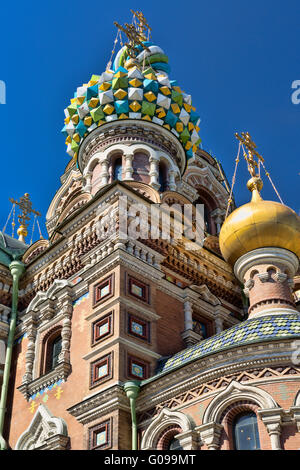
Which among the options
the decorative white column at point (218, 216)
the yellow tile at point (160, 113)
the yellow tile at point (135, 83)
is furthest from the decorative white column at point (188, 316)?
the decorative white column at point (218, 216)

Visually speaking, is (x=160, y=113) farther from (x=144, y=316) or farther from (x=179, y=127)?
(x=144, y=316)

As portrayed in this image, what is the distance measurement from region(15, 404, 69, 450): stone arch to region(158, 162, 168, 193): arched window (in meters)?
4.85

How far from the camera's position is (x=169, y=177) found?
13039mm

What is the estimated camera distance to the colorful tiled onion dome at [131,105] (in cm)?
1320

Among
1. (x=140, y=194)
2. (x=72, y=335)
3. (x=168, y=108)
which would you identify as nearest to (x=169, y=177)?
(x=168, y=108)

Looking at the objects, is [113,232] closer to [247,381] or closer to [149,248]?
[149,248]

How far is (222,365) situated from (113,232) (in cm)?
273

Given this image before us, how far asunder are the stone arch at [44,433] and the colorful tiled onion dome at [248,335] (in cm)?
141

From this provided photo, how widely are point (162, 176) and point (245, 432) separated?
249 inches

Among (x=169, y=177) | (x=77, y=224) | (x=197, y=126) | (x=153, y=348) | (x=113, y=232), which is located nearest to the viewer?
(x=153, y=348)

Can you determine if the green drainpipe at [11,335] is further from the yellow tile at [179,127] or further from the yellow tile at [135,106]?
the yellow tile at [179,127]

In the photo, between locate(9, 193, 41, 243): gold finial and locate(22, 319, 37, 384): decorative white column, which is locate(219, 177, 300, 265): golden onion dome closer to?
locate(22, 319, 37, 384): decorative white column

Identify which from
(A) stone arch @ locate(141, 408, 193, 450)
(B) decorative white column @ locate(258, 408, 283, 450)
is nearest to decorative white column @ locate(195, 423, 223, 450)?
(A) stone arch @ locate(141, 408, 193, 450)

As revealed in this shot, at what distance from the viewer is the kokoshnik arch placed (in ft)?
25.8
